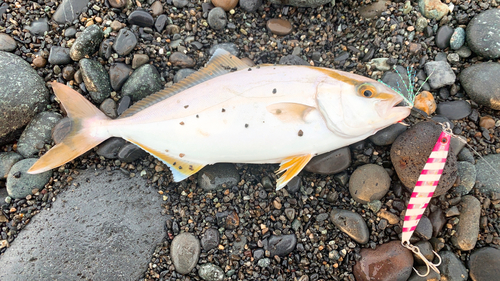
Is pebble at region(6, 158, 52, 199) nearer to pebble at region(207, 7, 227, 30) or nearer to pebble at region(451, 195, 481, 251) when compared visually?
pebble at region(207, 7, 227, 30)

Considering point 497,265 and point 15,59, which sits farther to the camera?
point 15,59

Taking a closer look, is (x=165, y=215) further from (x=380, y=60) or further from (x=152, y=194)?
(x=380, y=60)

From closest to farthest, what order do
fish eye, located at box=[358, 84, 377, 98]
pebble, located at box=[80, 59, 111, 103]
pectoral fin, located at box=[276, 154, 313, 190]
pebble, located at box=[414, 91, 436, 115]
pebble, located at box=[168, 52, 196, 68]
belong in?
fish eye, located at box=[358, 84, 377, 98], pectoral fin, located at box=[276, 154, 313, 190], pebble, located at box=[414, 91, 436, 115], pebble, located at box=[80, 59, 111, 103], pebble, located at box=[168, 52, 196, 68]

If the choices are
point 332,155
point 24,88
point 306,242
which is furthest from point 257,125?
point 24,88

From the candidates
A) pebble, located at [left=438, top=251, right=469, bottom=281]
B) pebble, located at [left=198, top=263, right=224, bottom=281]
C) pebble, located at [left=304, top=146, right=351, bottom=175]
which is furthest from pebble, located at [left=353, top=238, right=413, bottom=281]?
pebble, located at [left=198, top=263, right=224, bottom=281]

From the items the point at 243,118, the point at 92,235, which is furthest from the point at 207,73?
the point at 92,235

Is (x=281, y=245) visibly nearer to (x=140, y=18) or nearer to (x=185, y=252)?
(x=185, y=252)
